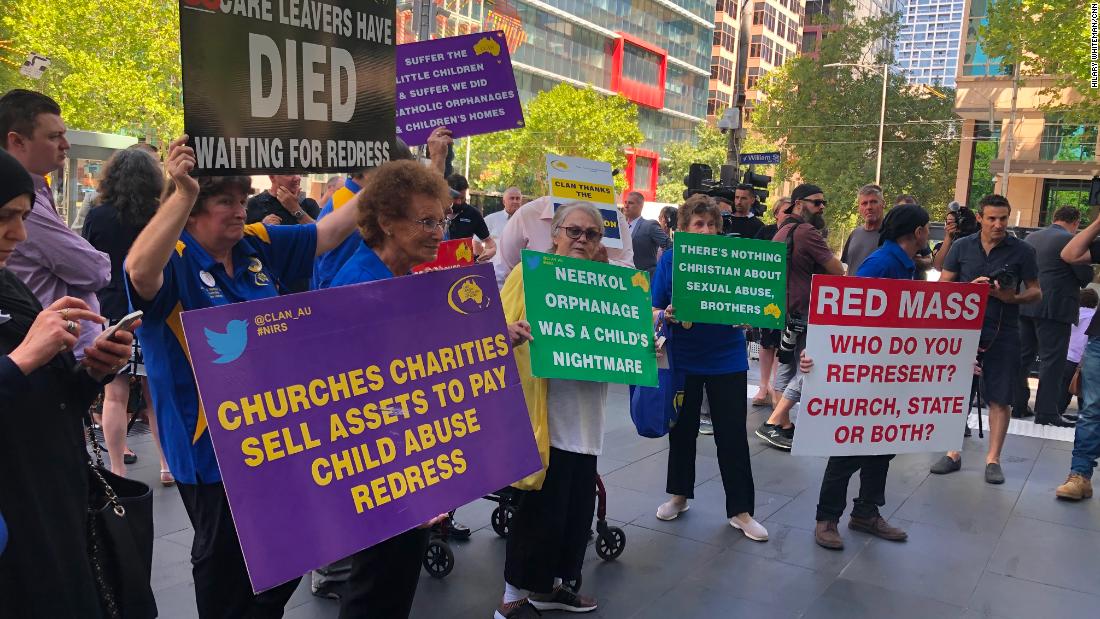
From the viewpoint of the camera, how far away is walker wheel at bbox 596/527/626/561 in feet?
15.4

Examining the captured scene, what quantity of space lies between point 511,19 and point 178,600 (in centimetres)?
4743

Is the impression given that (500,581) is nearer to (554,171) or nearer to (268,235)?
(268,235)

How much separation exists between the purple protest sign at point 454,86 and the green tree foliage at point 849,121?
116 ft

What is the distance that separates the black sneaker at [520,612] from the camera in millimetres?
3914

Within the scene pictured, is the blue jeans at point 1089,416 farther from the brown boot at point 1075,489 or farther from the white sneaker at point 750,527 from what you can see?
the white sneaker at point 750,527

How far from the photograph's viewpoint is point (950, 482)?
21.7ft

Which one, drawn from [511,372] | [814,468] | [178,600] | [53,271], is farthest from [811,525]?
[53,271]

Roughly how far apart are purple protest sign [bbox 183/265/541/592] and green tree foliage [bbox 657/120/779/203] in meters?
51.1

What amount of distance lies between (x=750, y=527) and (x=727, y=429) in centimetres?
60

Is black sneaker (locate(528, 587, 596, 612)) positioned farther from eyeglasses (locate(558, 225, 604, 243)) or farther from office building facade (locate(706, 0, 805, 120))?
office building facade (locate(706, 0, 805, 120))

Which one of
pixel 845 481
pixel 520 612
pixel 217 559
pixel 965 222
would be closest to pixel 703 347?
pixel 845 481

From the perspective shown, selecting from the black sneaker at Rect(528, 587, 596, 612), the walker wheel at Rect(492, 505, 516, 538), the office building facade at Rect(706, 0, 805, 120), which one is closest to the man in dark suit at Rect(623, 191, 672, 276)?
the walker wheel at Rect(492, 505, 516, 538)

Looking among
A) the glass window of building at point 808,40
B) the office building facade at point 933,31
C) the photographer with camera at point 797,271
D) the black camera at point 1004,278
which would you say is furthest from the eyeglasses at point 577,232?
the office building facade at point 933,31

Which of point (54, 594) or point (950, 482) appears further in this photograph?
point (950, 482)
